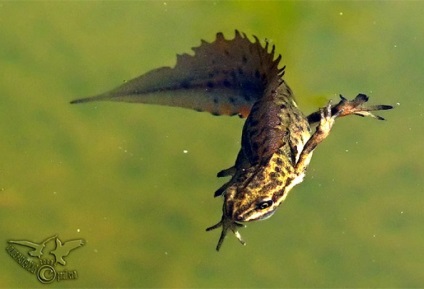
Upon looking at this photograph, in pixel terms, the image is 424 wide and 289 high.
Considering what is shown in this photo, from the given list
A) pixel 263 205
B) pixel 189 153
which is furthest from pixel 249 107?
pixel 263 205

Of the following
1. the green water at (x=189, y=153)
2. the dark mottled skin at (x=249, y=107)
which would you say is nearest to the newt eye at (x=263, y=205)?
the dark mottled skin at (x=249, y=107)

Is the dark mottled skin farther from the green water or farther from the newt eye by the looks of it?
the green water

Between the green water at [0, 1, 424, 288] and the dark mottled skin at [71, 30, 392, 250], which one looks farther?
the green water at [0, 1, 424, 288]

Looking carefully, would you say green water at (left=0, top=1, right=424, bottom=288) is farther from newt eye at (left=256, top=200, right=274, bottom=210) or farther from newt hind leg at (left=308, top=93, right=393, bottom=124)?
newt eye at (left=256, top=200, right=274, bottom=210)

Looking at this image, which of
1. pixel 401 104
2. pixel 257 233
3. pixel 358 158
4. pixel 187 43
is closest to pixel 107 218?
pixel 257 233

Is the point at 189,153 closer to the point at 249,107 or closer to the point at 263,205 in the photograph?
the point at 249,107

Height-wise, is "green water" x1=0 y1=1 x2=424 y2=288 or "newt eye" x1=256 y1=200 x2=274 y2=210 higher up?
"green water" x1=0 y1=1 x2=424 y2=288

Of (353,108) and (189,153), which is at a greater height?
(189,153)

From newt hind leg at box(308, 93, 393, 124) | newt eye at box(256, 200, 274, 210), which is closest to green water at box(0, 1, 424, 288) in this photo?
newt hind leg at box(308, 93, 393, 124)

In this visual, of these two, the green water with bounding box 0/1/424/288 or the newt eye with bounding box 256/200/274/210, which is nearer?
the newt eye with bounding box 256/200/274/210

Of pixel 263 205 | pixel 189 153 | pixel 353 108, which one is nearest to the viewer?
pixel 263 205
